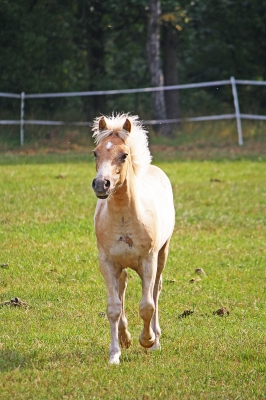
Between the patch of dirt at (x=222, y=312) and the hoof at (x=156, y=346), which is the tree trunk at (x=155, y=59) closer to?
the patch of dirt at (x=222, y=312)

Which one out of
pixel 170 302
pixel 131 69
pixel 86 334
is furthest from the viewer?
pixel 131 69

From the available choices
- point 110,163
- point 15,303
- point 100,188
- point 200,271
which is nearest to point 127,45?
point 200,271

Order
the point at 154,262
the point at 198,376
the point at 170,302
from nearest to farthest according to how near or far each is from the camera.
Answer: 1. the point at 198,376
2. the point at 154,262
3. the point at 170,302

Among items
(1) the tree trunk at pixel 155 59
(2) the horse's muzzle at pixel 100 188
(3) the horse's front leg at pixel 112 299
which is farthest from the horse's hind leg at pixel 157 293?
(1) the tree trunk at pixel 155 59

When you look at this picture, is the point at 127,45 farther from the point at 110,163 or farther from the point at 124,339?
the point at 110,163

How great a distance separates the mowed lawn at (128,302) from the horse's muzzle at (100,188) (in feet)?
4.35

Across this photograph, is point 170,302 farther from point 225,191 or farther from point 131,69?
point 131,69

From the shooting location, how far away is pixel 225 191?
1552 centimetres

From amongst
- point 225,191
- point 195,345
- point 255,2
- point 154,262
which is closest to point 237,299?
point 195,345

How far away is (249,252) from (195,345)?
4.31m

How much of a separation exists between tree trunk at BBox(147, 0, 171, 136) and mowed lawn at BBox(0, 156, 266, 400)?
10578 millimetres

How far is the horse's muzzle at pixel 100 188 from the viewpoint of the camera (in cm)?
559

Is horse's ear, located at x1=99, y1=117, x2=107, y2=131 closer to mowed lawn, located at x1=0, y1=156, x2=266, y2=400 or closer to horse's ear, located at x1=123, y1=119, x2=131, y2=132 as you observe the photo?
horse's ear, located at x1=123, y1=119, x2=131, y2=132

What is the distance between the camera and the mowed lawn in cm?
567
